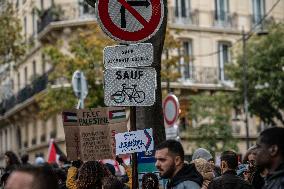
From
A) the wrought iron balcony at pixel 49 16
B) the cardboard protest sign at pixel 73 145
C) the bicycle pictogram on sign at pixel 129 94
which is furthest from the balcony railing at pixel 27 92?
the bicycle pictogram on sign at pixel 129 94

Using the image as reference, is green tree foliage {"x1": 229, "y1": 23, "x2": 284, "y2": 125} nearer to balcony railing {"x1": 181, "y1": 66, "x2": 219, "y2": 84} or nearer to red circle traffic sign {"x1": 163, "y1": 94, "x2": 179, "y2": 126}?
balcony railing {"x1": 181, "y1": 66, "x2": 219, "y2": 84}

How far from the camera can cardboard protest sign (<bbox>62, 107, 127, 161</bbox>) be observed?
10.0 m

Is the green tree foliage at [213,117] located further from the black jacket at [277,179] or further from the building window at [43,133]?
the black jacket at [277,179]

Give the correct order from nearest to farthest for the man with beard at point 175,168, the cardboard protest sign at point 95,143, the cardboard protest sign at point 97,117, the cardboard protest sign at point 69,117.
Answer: the man with beard at point 175,168, the cardboard protest sign at point 95,143, the cardboard protest sign at point 97,117, the cardboard protest sign at point 69,117

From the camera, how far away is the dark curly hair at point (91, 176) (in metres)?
7.86

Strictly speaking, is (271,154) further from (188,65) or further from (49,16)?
(49,16)

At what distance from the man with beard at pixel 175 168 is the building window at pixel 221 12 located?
39529mm

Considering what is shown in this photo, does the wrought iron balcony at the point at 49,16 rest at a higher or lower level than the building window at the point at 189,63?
higher

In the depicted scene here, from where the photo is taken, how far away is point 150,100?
825 centimetres

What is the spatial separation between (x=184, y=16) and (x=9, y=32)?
15.1 meters

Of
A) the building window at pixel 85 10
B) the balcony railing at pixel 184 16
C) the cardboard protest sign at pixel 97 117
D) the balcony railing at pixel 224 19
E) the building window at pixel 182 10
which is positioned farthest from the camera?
the balcony railing at pixel 224 19

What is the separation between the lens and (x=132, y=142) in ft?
28.1

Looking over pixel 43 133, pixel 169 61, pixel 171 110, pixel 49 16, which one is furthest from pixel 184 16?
pixel 171 110

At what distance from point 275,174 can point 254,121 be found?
1657 inches
